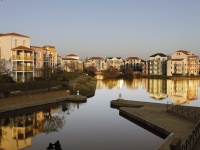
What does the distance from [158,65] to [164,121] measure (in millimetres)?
111407

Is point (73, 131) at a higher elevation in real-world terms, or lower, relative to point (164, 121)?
lower

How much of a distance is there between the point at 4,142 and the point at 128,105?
57.3 feet

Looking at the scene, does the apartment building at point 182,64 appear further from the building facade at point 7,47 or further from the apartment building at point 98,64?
the building facade at point 7,47

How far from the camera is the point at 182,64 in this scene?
385 feet

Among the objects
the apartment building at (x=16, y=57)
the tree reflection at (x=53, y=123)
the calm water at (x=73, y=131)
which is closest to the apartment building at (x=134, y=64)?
the apartment building at (x=16, y=57)

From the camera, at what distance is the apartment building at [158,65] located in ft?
421

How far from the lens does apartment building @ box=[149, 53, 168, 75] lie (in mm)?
128250

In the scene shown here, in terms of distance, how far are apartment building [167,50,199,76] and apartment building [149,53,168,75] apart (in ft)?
20.2

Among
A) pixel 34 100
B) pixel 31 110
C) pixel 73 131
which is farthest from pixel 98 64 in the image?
pixel 73 131

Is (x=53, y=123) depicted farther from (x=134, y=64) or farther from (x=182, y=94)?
(x=134, y=64)

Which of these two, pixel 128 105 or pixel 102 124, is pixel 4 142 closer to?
pixel 102 124

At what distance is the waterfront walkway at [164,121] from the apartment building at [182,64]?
304 feet

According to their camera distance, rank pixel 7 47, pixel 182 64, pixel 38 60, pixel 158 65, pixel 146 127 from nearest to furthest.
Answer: pixel 146 127, pixel 7 47, pixel 38 60, pixel 182 64, pixel 158 65

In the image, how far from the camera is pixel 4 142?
19.3 meters
